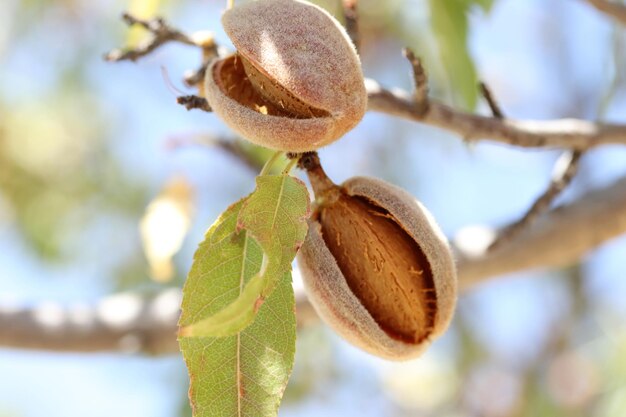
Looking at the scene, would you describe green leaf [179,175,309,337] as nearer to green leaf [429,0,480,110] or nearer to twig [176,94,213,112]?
twig [176,94,213,112]

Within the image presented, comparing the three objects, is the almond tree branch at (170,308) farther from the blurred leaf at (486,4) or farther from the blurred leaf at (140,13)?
the blurred leaf at (140,13)

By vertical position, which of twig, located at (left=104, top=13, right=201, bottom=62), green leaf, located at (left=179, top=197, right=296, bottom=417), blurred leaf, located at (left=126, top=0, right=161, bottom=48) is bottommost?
green leaf, located at (left=179, top=197, right=296, bottom=417)

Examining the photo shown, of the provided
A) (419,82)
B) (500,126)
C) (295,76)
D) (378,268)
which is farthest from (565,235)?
(295,76)

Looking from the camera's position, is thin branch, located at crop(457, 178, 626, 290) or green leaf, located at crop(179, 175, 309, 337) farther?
thin branch, located at crop(457, 178, 626, 290)

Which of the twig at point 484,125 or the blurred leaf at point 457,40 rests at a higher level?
the blurred leaf at point 457,40

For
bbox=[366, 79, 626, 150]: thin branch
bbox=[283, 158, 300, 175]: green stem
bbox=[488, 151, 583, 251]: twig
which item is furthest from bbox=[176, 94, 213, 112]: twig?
bbox=[488, 151, 583, 251]: twig

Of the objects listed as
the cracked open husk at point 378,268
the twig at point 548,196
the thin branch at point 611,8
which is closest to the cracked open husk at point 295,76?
the cracked open husk at point 378,268

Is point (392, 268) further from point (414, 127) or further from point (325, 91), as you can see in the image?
point (414, 127)
